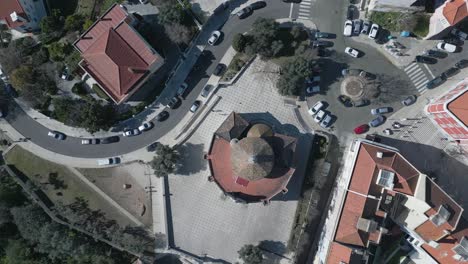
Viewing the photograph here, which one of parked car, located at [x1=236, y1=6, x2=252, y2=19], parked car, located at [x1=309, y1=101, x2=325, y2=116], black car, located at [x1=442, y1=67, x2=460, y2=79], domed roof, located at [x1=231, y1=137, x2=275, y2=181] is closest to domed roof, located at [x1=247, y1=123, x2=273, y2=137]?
domed roof, located at [x1=231, y1=137, x2=275, y2=181]

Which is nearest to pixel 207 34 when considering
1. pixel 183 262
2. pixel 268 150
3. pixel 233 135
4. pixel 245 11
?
pixel 245 11

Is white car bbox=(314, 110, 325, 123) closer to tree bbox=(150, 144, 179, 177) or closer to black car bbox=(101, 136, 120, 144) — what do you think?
tree bbox=(150, 144, 179, 177)

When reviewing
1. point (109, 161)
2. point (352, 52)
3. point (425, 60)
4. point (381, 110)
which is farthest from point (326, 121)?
point (109, 161)

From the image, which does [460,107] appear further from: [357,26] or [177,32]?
[177,32]

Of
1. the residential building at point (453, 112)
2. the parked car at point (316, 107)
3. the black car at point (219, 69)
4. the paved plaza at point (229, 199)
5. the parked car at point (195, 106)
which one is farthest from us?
the black car at point (219, 69)

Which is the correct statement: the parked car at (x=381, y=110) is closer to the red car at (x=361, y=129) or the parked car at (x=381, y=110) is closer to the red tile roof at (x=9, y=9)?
the red car at (x=361, y=129)

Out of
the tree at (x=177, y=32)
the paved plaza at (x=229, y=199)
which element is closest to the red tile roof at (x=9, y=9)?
the tree at (x=177, y=32)
